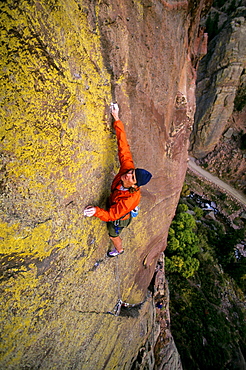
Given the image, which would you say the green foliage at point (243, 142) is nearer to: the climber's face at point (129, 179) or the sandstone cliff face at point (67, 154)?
the sandstone cliff face at point (67, 154)

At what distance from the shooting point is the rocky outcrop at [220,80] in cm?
1620

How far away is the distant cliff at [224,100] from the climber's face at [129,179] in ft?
62.6

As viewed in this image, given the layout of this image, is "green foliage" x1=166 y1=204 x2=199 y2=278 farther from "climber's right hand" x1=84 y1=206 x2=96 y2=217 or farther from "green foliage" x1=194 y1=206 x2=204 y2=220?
"climber's right hand" x1=84 y1=206 x2=96 y2=217

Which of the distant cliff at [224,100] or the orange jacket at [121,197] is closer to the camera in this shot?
the orange jacket at [121,197]

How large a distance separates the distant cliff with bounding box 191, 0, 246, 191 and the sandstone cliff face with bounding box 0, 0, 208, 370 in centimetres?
1645

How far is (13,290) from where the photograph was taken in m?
2.03

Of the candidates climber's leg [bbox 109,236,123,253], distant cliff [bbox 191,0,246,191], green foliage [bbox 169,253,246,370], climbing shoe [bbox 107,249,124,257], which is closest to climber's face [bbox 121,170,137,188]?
climber's leg [bbox 109,236,123,253]

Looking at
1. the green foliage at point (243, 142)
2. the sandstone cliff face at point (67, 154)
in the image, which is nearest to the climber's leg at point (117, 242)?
the sandstone cliff face at point (67, 154)

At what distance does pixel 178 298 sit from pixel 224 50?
807 inches

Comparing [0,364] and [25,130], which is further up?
[25,130]

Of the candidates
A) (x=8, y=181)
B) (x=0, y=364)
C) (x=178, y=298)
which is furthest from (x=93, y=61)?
(x=178, y=298)

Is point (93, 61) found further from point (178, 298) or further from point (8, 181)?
point (178, 298)

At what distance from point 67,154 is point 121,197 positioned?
99 cm

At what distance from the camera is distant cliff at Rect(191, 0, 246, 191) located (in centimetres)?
1639
